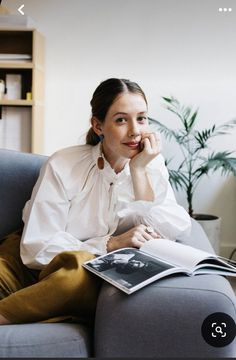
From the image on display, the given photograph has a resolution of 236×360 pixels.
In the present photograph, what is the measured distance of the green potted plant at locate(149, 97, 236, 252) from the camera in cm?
263

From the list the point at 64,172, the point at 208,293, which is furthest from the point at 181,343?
the point at 64,172

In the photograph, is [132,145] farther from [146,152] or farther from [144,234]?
[144,234]

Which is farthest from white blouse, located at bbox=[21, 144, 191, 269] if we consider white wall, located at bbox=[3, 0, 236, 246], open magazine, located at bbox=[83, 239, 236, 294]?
white wall, located at bbox=[3, 0, 236, 246]

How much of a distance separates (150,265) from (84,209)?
1.42 ft

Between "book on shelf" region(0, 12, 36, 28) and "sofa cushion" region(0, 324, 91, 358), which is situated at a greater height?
"book on shelf" region(0, 12, 36, 28)

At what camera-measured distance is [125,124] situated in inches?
56.3

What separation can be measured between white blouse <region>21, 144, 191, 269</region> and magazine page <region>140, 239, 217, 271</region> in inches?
6.2

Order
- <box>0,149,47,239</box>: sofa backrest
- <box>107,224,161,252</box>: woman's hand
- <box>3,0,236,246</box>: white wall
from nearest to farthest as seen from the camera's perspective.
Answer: <box>107,224,161,252</box>: woman's hand
<box>0,149,47,239</box>: sofa backrest
<box>3,0,236,246</box>: white wall

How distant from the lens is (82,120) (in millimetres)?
2969

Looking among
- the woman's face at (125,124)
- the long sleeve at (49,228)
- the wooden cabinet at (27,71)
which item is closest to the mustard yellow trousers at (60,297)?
the long sleeve at (49,228)

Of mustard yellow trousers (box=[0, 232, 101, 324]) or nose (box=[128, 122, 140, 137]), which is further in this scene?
nose (box=[128, 122, 140, 137])

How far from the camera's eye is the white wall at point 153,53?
283 centimetres

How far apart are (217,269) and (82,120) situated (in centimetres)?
203

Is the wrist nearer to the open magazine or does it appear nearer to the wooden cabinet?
the open magazine
